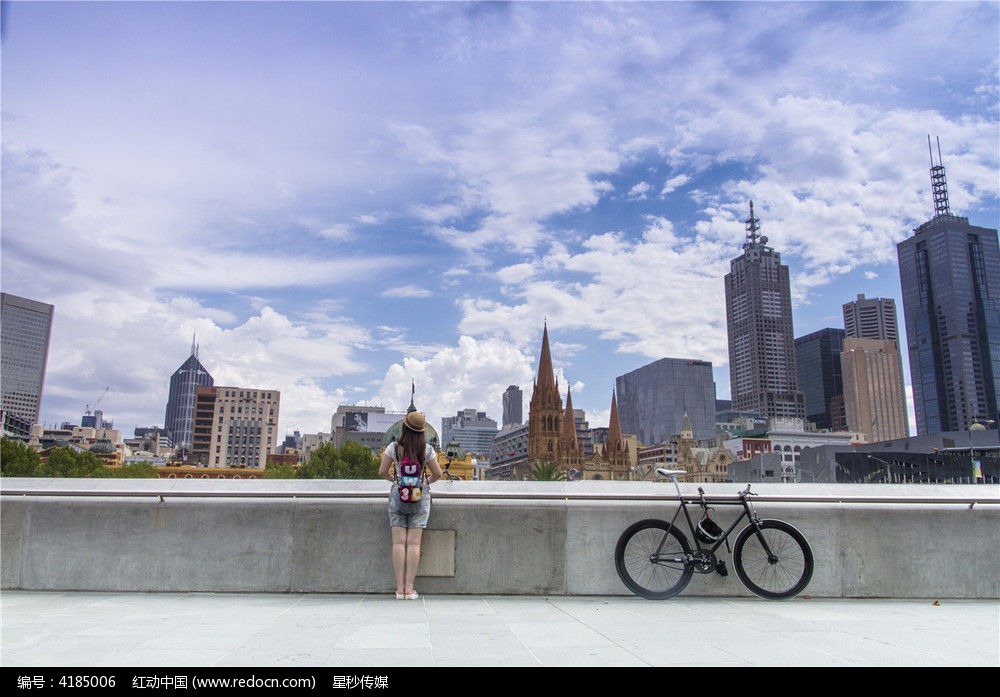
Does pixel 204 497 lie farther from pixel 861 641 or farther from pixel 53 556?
pixel 861 641

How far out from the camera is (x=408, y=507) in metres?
6.77

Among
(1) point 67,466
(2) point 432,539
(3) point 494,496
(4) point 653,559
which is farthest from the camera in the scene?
(1) point 67,466

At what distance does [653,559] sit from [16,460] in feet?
298

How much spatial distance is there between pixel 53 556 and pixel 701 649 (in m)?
6.03

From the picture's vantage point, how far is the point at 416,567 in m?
6.81

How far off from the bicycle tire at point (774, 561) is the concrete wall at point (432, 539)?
0.70ft

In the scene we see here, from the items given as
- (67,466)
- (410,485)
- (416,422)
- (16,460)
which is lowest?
(410,485)

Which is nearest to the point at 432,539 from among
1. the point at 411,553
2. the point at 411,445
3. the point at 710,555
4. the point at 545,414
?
the point at 411,553

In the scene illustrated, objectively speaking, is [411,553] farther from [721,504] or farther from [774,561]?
[774,561]

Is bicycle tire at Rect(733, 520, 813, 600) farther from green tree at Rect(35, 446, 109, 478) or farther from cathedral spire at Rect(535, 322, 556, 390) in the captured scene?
cathedral spire at Rect(535, 322, 556, 390)

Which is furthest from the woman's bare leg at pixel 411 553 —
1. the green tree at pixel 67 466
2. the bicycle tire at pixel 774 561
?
the green tree at pixel 67 466

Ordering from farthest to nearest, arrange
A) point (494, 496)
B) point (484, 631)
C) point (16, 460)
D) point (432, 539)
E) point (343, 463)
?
point (343, 463) → point (16, 460) → point (494, 496) → point (432, 539) → point (484, 631)
